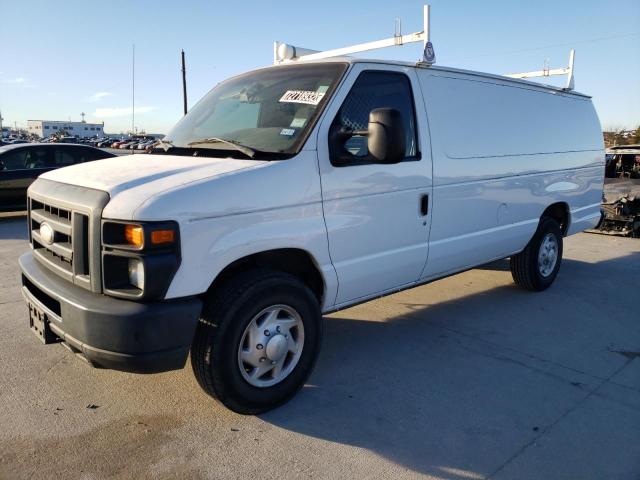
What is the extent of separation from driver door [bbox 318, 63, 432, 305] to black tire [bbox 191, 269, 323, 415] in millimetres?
472

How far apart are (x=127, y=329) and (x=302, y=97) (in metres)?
1.92

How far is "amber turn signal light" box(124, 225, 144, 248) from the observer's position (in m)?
2.57

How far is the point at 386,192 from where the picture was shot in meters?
3.68

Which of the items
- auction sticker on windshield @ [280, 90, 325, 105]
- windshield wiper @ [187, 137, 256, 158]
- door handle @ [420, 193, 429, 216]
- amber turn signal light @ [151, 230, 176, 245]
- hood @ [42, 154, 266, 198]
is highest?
auction sticker on windshield @ [280, 90, 325, 105]

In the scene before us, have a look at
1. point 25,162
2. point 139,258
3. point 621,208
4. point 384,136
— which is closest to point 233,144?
point 384,136

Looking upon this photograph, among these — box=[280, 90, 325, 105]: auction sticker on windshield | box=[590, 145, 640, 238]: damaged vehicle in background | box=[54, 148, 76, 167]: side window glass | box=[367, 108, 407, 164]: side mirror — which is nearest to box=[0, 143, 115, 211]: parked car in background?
box=[54, 148, 76, 167]: side window glass

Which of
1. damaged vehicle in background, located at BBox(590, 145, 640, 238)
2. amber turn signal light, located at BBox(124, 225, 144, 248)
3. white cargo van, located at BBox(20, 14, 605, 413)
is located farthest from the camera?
damaged vehicle in background, located at BBox(590, 145, 640, 238)

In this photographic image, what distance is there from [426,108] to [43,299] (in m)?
3.05

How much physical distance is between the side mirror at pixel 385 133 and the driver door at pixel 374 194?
0.29m

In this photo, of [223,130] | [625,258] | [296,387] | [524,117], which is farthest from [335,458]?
[625,258]

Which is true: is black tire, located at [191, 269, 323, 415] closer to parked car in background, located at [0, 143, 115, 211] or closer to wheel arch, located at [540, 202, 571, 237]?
wheel arch, located at [540, 202, 571, 237]

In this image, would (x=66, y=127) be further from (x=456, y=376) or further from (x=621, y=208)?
(x=456, y=376)

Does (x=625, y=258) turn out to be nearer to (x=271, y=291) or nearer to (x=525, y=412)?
(x=525, y=412)

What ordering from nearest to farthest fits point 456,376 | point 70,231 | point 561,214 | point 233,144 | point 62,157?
point 70,231
point 233,144
point 456,376
point 561,214
point 62,157
